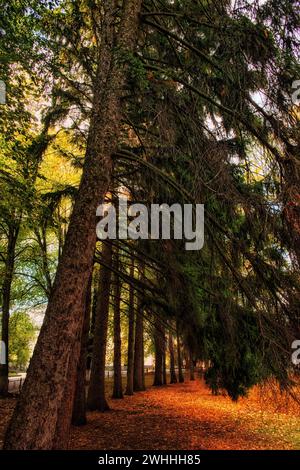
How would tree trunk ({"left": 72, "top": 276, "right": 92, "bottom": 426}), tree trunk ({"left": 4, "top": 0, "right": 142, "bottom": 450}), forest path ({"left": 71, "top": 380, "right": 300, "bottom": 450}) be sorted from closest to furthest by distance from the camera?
1. tree trunk ({"left": 4, "top": 0, "right": 142, "bottom": 450})
2. forest path ({"left": 71, "top": 380, "right": 300, "bottom": 450})
3. tree trunk ({"left": 72, "top": 276, "right": 92, "bottom": 426})

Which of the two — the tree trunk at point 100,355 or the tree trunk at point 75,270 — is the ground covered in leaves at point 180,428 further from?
the tree trunk at point 75,270

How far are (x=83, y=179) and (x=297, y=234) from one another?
2566mm

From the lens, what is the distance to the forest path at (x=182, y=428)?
8.26m

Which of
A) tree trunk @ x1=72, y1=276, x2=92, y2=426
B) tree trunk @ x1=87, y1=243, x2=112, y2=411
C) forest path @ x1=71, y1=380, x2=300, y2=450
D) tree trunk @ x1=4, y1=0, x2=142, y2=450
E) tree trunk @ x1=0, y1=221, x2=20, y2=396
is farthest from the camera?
tree trunk @ x1=0, y1=221, x2=20, y2=396

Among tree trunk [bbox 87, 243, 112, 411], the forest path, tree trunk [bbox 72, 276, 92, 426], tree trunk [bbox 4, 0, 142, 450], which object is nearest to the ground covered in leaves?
the forest path

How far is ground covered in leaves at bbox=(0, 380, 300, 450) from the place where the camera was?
8266mm

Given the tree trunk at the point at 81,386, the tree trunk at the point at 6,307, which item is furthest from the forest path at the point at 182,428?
the tree trunk at the point at 6,307

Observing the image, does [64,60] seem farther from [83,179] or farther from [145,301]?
[145,301]

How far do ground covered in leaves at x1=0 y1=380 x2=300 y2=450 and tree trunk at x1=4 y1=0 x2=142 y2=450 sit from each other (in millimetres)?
4498

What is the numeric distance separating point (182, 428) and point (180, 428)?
0.07m

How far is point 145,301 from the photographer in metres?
6.63

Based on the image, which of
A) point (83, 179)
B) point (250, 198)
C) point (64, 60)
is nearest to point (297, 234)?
point (250, 198)

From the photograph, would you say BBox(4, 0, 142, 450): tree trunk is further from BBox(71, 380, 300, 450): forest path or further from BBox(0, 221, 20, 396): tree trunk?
BBox(0, 221, 20, 396): tree trunk

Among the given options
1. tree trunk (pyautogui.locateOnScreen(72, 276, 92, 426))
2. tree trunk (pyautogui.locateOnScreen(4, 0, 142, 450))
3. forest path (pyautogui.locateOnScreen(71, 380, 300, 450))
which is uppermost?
tree trunk (pyautogui.locateOnScreen(4, 0, 142, 450))
